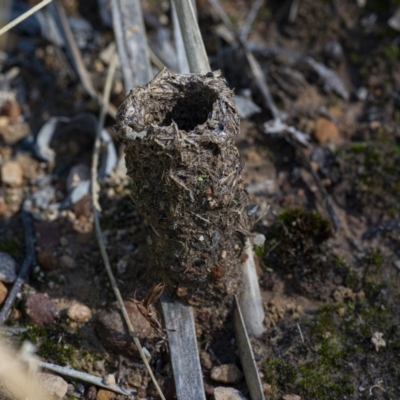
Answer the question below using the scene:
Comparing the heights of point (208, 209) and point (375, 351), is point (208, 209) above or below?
above

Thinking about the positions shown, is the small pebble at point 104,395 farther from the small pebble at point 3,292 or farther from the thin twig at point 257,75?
the thin twig at point 257,75

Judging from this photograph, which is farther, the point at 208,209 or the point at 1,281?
the point at 1,281

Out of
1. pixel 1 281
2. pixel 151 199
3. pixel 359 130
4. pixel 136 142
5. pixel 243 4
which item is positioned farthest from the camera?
pixel 243 4

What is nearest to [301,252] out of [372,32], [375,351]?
[375,351]

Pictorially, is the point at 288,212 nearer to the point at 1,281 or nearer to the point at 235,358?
the point at 235,358

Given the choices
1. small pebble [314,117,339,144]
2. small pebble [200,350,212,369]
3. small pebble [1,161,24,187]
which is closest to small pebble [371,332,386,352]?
small pebble [200,350,212,369]

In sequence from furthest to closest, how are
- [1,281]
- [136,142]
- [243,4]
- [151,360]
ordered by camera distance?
[243,4] → [1,281] → [151,360] → [136,142]

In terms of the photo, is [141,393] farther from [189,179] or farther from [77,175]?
[77,175]

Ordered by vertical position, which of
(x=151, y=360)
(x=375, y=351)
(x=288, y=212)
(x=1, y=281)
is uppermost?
(x=1, y=281)
